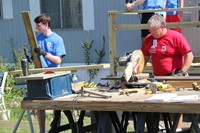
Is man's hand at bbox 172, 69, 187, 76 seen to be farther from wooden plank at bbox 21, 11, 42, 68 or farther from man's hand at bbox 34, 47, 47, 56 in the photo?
wooden plank at bbox 21, 11, 42, 68

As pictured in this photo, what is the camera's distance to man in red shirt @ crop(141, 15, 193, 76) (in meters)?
6.03

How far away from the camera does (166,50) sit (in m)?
6.15

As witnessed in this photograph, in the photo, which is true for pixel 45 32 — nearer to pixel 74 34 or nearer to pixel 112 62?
pixel 112 62

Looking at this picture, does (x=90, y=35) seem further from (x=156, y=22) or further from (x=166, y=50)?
(x=156, y=22)

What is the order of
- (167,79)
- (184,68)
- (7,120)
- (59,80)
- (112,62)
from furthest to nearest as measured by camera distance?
(7,120)
(112,62)
(184,68)
(167,79)
(59,80)

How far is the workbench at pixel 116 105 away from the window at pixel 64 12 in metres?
7.34

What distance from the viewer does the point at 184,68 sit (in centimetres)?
603

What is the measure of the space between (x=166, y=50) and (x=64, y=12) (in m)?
6.77

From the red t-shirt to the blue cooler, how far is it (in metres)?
1.56

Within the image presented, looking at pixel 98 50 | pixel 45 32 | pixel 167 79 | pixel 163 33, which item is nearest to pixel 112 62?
pixel 45 32

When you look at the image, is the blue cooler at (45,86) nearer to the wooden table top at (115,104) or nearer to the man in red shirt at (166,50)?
the wooden table top at (115,104)

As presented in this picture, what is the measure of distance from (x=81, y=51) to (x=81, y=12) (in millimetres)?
933

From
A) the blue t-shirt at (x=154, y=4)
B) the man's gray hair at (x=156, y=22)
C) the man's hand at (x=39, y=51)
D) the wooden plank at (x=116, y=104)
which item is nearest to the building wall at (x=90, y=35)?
the blue t-shirt at (x=154, y=4)

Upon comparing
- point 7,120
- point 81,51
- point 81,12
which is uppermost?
point 81,12
